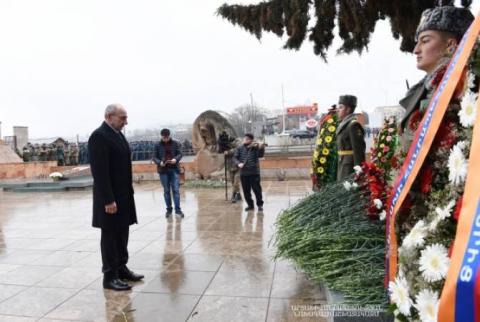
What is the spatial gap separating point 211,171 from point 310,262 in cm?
1063

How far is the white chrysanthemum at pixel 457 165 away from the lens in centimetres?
142

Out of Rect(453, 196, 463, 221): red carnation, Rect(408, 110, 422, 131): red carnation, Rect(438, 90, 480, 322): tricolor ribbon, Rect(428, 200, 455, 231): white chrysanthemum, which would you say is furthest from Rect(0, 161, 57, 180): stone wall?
Rect(438, 90, 480, 322): tricolor ribbon

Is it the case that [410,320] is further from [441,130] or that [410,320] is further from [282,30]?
[282,30]

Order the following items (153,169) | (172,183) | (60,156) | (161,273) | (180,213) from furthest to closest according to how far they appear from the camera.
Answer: (60,156), (153,169), (172,183), (180,213), (161,273)

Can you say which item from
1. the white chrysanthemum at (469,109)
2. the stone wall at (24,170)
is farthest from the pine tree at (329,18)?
the stone wall at (24,170)

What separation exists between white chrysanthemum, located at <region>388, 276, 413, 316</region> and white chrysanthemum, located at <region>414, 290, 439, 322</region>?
0.11 meters

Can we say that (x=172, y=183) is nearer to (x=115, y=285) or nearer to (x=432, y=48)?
(x=115, y=285)

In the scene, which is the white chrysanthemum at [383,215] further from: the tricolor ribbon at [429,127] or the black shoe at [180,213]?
the black shoe at [180,213]

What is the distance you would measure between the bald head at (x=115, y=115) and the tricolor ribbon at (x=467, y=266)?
3388mm

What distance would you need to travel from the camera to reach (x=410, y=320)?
1578 millimetres

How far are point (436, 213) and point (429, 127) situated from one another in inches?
16.0

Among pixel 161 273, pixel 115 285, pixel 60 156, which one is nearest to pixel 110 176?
pixel 115 285

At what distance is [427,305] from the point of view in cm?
142

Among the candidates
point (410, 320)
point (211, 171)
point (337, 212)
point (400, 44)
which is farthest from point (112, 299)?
point (211, 171)
